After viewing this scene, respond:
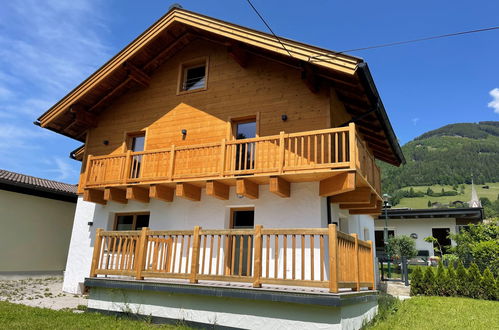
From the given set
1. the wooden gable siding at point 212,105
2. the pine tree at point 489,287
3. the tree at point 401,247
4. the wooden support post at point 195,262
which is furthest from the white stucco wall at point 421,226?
the wooden support post at point 195,262

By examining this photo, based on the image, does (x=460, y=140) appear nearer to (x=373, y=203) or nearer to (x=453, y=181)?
(x=453, y=181)

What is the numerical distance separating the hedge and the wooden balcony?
12.4ft

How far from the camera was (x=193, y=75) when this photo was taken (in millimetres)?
12664

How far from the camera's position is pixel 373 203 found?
36.6 ft

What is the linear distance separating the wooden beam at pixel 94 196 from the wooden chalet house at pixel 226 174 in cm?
4

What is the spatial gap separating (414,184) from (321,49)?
96988 millimetres

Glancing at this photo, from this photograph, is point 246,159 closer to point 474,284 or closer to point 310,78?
point 310,78

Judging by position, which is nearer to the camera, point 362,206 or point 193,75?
point 362,206

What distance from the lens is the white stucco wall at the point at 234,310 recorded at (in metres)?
6.43

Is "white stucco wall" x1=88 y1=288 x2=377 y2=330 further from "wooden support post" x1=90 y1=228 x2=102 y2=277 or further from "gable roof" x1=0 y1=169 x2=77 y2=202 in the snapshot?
"gable roof" x1=0 y1=169 x2=77 y2=202

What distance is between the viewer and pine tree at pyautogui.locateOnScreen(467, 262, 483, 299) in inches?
476

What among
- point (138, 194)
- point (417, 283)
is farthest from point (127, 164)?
point (417, 283)

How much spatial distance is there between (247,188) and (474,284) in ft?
28.0

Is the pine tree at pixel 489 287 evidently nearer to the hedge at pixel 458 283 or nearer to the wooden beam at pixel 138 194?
the hedge at pixel 458 283
